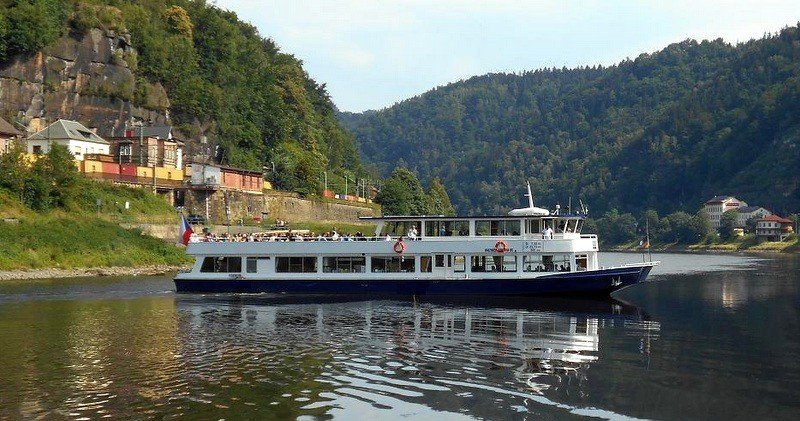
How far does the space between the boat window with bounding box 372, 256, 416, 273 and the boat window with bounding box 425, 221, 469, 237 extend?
1877 mm

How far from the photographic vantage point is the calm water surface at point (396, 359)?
22.4 m

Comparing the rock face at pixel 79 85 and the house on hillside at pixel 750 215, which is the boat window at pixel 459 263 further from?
the house on hillside at pixel 750 215

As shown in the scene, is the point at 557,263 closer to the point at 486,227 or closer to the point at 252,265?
the point at 486,227

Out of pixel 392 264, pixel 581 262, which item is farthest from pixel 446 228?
pixel 581 262

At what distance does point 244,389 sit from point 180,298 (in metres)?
26.5

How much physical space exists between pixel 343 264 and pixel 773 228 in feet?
497

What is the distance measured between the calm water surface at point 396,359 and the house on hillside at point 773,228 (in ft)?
459

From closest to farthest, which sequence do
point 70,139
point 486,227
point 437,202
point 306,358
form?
point 306,358 < point 486,227 < point 70,139 < point 437,202

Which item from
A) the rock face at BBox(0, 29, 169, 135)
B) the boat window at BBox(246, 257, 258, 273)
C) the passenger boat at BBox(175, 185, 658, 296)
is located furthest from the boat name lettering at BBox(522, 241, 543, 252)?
the rock face at BBox(0, 29, 169, 135)

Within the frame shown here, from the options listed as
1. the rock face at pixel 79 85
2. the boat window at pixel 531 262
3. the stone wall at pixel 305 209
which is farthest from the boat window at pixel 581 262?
the rock face at pixel 79 85

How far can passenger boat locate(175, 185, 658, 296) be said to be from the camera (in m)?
47.9

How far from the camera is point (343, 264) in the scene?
5122 centimetres

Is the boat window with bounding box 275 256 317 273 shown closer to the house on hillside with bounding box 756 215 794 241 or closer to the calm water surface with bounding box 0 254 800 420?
the calm water surface with bounding box 0 254 800 420

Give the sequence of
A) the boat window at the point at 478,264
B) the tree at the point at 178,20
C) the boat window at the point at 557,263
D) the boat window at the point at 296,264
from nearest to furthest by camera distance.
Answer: the boat window at the point at 557,263, the boat window at the point at 478,264, the boat window at the point at 296,264, the tree at the point at 178,20
